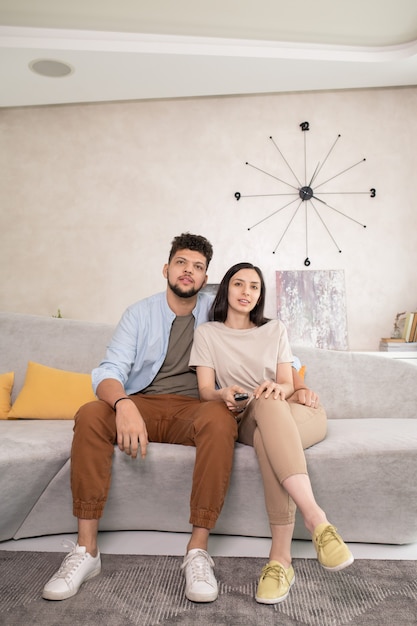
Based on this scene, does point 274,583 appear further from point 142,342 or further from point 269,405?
point 142,342

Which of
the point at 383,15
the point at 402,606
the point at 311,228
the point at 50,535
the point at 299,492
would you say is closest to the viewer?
the point at 402,606

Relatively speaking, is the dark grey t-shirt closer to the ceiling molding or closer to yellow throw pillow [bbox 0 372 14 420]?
yellow throw pillow [bbox 0 372 14 420]

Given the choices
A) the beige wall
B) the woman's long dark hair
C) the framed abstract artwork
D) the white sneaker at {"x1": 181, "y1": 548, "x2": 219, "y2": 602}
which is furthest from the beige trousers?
the beige wall

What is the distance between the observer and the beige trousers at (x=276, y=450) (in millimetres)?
1531

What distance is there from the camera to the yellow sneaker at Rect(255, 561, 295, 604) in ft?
4.62

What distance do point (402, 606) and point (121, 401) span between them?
967 mm

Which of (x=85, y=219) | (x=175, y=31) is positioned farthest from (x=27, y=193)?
(x=175, y=31)

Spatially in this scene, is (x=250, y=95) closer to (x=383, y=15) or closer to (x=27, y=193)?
(x=383, y=15)

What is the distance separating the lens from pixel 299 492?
4.88 feet

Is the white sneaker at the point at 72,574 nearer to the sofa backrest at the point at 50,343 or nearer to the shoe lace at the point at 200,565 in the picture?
the shoe lace at the point at 200,565

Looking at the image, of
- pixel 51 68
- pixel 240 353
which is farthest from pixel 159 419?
pixel 51 68

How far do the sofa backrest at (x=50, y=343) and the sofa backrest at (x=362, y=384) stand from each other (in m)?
0.98

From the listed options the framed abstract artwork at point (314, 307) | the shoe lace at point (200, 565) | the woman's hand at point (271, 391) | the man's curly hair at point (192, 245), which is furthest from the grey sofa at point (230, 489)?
the framed abstract artwork at point (314, 307)

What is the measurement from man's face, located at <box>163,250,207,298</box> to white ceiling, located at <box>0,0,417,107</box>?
6.81 ft
